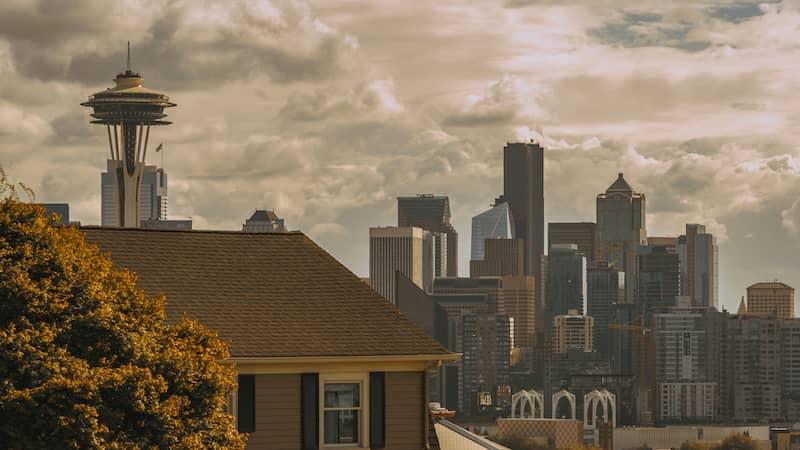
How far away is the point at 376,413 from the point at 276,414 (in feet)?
7.72

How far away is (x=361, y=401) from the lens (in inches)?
1457

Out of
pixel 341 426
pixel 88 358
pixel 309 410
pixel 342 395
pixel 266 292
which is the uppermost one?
pixel 266 292

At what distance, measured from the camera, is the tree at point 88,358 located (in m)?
26.9

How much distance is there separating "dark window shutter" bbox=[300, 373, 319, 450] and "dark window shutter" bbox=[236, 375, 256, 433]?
1.11 meters

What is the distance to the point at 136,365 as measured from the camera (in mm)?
28516

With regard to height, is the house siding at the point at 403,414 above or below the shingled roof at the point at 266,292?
below

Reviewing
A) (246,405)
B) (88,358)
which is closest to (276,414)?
(246,405)

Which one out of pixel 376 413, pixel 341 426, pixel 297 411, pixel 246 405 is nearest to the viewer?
pixel 246 405

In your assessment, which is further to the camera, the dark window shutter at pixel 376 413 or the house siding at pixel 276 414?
the dark window shutter at pixel 376 413

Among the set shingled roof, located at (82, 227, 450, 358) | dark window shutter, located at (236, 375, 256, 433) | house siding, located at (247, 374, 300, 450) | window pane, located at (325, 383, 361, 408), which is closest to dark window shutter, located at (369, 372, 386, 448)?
window pane, located at (325, 383, 361, 408)

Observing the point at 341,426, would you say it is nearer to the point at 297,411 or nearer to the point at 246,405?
the point at 297,411

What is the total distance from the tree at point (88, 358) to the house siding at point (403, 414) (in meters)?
7.60

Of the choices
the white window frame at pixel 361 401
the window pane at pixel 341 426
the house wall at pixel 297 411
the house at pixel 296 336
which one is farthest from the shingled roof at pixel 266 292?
the window pane at pixel 341 426

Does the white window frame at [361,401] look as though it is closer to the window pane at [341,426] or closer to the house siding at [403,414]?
the window pane at [341,426]
